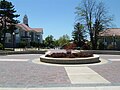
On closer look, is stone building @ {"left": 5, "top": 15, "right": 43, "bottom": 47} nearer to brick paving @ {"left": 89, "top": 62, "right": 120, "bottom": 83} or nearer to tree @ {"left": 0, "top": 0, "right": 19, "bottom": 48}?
tree @ {"left": 0, "top": 0, "right": 19, "bottom": 48}

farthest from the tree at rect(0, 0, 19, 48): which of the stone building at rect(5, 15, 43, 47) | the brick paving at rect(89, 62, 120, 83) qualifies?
the brick paving at rect(89, 62, 120, 83)

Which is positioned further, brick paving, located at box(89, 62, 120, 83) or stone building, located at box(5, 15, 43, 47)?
stone building, located at box(5, 15, 43, 47)

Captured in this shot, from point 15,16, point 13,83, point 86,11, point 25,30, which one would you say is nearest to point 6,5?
point 15,16

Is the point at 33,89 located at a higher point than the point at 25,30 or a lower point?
lower

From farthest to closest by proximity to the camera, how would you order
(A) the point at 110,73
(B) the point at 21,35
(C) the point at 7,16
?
(B) the point at 21,35 → (C) the point at 7,16 → (A) the point at 110,73

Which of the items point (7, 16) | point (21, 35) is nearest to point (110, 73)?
point (7, 16)

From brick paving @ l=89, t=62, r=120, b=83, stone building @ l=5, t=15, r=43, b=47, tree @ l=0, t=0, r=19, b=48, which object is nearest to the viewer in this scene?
brick paving @ l=89, t=62, r=120, b=83

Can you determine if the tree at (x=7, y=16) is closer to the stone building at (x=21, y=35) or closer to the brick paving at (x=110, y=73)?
the stone building at (x=21, y=35)

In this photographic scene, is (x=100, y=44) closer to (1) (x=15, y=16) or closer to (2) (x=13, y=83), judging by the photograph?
(1) (x=15, y=16)

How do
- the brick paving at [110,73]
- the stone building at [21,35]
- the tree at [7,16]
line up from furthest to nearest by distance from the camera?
the stone building at [21,35] → the tree at [7,16] → the brick paving at [110,73]

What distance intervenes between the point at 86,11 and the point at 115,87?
139 ft

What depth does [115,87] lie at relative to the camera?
9.41 meters

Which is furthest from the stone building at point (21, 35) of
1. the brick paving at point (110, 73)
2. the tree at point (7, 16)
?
the brick paving at point (110, 73)

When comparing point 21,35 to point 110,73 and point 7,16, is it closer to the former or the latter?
point 7,16
